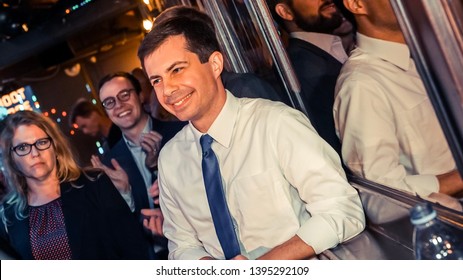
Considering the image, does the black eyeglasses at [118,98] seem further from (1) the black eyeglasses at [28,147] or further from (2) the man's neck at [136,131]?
(1) the black eyeglasses at [28,147]

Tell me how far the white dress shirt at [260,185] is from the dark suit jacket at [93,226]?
302 millimetres

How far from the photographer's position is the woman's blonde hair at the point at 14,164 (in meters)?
2.01

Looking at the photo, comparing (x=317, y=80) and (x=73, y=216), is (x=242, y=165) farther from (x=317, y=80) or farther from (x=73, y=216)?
(x=73, y=216)

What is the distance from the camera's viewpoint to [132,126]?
208cm


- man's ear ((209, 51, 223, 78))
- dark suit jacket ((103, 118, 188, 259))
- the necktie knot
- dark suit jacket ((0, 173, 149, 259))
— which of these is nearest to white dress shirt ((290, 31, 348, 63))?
man's ear ((209, 51, 223, 78))

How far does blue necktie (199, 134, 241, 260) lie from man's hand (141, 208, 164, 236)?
399mm

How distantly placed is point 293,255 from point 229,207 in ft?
0.76

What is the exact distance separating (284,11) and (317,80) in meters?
0.21

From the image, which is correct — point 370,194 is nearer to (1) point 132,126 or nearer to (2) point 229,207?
(2) point 229,207

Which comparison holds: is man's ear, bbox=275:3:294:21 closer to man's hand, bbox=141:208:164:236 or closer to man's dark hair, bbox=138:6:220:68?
man's dark hair, bbox=138:6:220:68

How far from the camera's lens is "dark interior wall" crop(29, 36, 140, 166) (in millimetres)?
2080

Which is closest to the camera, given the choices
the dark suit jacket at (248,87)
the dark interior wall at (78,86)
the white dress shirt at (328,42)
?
the white dress shirt at (328,42)

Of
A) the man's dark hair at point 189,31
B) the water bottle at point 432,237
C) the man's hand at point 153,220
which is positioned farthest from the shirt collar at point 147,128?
the water bottle at point 432,237

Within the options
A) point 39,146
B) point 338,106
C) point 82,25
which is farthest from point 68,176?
point 338,106
